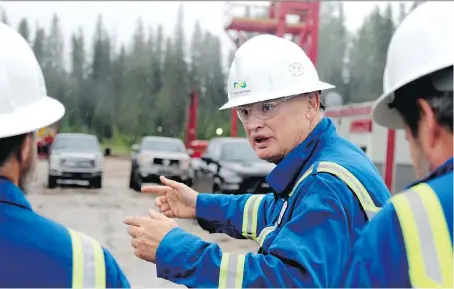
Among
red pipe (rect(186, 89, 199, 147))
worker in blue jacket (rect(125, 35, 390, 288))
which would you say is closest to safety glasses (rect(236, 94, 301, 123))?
worker in blue jacket (rect(125, 35, 390, 288))

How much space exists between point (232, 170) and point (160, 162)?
533cm

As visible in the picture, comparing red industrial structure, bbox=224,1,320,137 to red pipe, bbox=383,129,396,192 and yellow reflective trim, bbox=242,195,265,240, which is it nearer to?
red pipe, bbox=383,129,396,192

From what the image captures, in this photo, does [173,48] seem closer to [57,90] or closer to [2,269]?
[57,90]

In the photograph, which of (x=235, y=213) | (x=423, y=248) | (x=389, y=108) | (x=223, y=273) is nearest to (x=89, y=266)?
(x=223, y=273)

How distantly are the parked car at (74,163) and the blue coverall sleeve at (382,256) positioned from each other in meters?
17.2

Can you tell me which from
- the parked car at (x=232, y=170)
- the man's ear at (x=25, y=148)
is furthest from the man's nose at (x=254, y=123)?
the parked car at (x=232, y=170)

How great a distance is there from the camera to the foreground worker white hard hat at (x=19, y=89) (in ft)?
5.48

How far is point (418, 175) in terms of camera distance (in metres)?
1.55

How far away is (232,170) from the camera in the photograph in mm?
11773

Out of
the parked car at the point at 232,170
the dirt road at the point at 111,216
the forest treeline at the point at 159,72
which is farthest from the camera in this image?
the forest treeline at the point at 159,72

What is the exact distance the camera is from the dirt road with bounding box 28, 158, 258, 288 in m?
7.36

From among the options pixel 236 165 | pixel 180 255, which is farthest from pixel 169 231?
pixel 236 165

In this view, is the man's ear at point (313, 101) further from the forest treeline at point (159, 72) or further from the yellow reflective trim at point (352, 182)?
the forest treeline at point (159, 72)

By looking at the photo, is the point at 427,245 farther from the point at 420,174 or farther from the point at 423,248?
the point at 420,174
